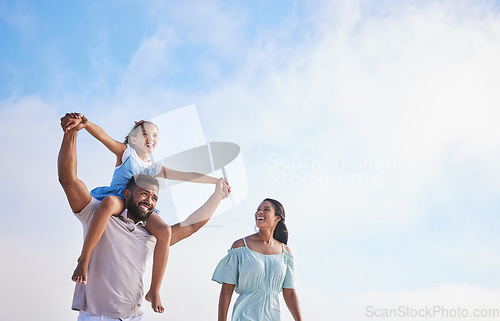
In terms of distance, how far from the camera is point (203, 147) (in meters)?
6.11

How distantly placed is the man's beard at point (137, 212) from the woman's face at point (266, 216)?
1.48 m

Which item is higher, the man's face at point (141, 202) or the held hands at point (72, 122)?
the held hands at point (72, 122)

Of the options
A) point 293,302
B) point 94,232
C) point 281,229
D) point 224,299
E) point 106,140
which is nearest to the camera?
point 94,232

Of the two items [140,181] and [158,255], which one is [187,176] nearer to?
[140,181]

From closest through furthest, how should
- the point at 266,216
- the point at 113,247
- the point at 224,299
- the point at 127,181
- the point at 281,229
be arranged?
the point at 113,247 < the point at 127,181 < the point at 224,299 < the point at 266,216 < the point at 281,229

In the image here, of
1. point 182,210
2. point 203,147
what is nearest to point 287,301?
point 182,210

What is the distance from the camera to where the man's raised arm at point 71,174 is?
3.92m

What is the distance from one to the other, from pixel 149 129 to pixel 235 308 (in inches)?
69.6

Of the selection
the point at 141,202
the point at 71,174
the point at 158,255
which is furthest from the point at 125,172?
the point at 158,255

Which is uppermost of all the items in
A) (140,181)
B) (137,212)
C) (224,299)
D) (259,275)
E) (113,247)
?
(140,181)

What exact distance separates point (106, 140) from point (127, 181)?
1.41 feet

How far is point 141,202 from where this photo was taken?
4.20m

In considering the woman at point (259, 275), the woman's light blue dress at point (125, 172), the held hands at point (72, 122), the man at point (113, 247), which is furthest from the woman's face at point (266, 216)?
the held hands at point (72, 122)

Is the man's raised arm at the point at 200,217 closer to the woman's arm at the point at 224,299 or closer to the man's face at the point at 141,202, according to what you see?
the man's face at the point at 141,202
